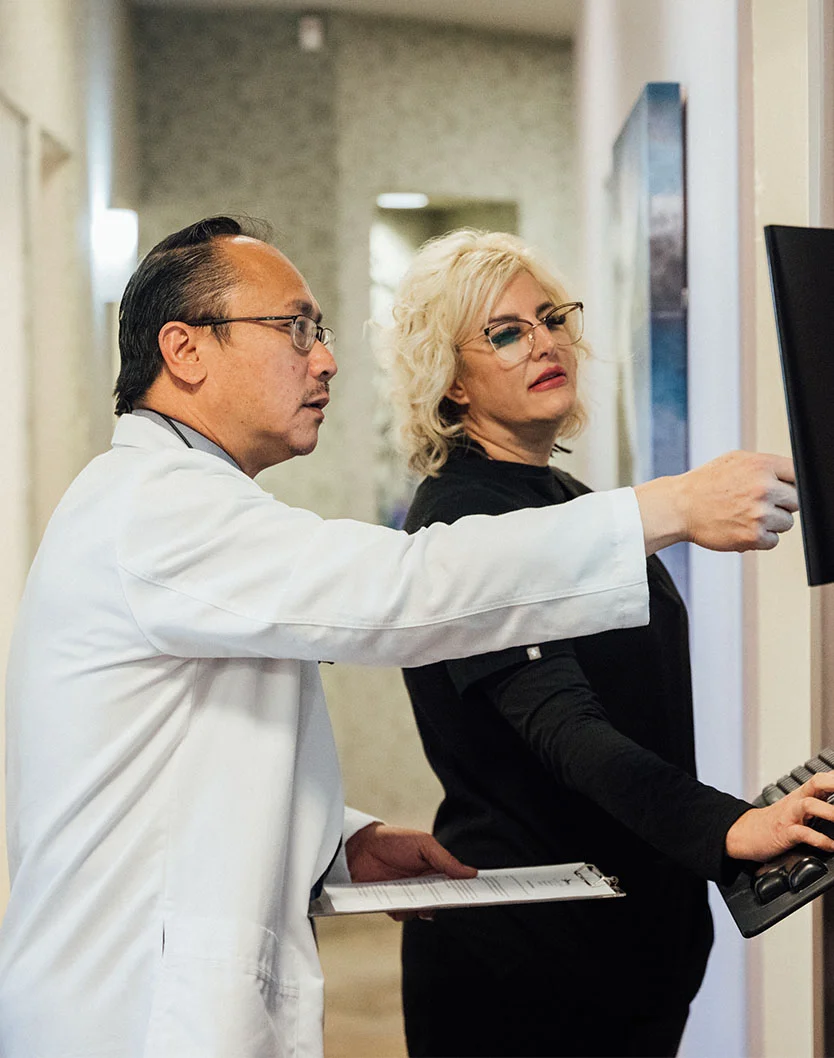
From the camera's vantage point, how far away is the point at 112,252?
91.6 inches

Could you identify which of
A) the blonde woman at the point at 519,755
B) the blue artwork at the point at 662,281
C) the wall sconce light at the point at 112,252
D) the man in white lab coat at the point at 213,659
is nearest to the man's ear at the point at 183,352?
the man in white lab coat at the point at 213,659

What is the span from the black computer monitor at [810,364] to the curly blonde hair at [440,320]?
60cm

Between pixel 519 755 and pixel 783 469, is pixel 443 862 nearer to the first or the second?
pixel 519 755

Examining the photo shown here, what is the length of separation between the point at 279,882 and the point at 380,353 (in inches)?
30.7

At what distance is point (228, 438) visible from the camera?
1198mm

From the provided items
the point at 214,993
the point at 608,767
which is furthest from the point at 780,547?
the point at 214,993

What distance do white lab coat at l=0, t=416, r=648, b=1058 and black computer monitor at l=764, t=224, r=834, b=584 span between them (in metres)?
0.14

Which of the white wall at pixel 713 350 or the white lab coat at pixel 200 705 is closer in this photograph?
the white lab coat at pixel 200 705

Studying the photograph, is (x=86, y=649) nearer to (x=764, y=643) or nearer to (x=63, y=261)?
(x=764, y=643)

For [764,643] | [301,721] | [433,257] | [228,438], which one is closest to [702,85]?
[433,257]

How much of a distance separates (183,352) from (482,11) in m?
2.14

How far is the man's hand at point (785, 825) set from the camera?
91 cm

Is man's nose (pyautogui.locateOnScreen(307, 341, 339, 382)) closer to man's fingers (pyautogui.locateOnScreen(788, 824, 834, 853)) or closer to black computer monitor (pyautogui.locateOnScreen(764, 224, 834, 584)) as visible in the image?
black computer monitor (pyautogui.locateOnScreen(764, 224, 834, 584))

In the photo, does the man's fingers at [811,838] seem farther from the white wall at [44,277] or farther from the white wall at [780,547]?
the white wall at [44,277]
